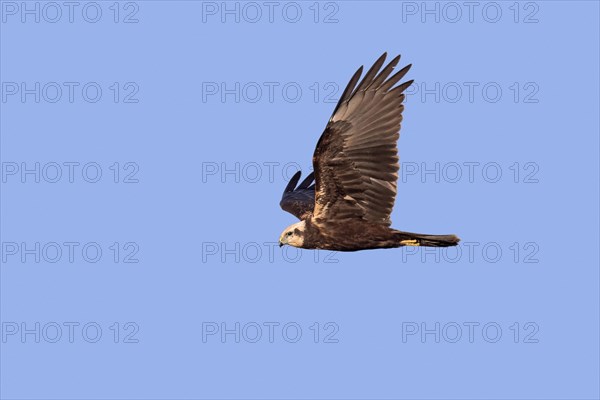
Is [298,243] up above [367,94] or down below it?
below

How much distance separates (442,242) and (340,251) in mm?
1523

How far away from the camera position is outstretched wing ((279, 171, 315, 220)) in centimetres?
2598

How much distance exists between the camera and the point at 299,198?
26562 mm

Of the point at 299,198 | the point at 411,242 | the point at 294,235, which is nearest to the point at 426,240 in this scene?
the point at 411,242

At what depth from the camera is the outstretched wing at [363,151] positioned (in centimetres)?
2312

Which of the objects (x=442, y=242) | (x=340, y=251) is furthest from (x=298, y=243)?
(x=442, y=242)

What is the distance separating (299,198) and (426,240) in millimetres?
3503

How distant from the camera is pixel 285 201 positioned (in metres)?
26.5

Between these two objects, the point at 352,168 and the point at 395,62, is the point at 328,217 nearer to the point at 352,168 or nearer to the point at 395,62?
the point at 352,168

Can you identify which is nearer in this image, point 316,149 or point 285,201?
point 316,149

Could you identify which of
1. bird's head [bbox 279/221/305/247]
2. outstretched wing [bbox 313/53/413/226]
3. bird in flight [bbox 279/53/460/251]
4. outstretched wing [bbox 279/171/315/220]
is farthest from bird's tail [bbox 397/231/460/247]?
outstretched wing [bbox 279/171/315/220]

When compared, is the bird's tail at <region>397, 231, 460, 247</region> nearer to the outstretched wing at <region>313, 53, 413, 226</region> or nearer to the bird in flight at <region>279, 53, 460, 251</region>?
the bird in flight at <region>279, 53, 460, 251</region>

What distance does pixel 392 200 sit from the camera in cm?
Answer: 2369

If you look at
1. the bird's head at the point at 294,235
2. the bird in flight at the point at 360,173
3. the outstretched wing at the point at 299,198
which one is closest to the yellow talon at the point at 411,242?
the bird in flight at the point at 360,173
